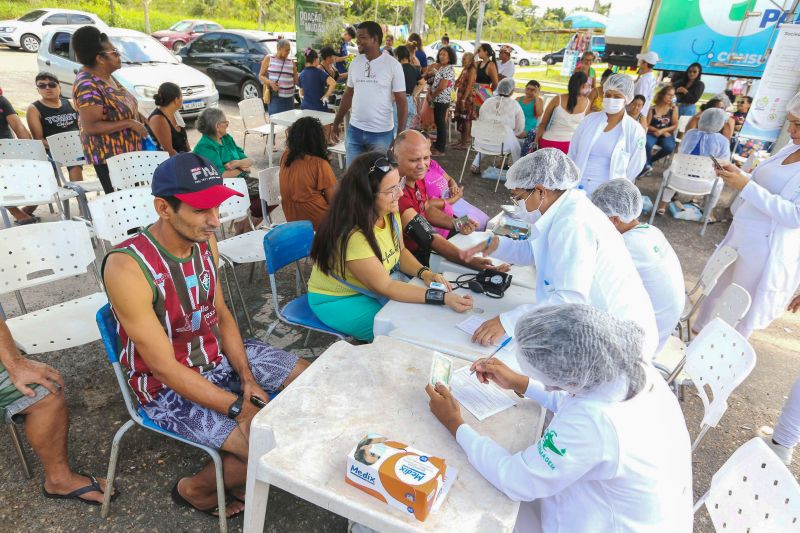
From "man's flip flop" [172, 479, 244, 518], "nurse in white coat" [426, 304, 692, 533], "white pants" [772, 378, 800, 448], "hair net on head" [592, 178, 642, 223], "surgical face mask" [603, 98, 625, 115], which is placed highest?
"surgical face mask" [603, 98, 625, 115]

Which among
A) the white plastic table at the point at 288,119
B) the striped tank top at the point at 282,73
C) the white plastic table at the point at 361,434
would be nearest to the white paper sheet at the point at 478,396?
the white plastic table at the point at 361,434

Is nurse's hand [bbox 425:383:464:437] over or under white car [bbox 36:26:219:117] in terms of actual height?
under

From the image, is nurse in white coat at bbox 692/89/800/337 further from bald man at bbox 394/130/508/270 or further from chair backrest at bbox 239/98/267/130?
chair backrest at bbox 239/98/267/130

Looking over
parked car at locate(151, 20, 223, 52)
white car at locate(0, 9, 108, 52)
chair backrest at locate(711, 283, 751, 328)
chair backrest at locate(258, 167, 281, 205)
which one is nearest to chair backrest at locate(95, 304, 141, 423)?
chair backrest at locate(258, 167, 281, 205)

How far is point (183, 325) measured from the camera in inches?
73.9

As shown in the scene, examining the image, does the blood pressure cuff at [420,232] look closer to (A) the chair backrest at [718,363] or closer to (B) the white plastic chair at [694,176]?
(A) the chair backrest at [718,363]

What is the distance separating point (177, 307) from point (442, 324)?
1.17m

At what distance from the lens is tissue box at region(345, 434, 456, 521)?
1.18 m

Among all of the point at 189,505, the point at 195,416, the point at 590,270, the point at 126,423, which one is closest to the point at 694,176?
the point at 590,270

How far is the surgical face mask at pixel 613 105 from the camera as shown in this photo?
13.6 feet

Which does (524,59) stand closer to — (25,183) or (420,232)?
(420,232)

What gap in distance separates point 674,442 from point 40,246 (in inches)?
125

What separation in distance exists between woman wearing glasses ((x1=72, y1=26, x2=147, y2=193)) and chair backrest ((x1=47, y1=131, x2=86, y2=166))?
1007 millimetres

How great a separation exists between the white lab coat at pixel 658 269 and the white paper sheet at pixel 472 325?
945 mm
